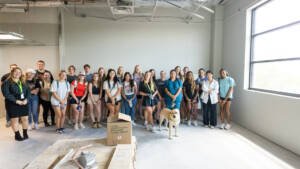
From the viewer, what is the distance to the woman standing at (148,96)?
5.23 meters

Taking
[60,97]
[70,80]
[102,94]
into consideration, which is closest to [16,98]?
[60,97]

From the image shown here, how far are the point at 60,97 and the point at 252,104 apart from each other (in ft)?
14.2

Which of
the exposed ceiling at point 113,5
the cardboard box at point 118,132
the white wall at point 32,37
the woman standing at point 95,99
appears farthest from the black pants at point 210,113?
the white wall at point 32,37

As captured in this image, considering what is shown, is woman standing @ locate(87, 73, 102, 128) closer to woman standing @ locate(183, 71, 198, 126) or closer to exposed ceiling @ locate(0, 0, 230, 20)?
exposed ceiling @ locate(0, 0, 230, 20)

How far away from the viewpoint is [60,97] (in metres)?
4.92

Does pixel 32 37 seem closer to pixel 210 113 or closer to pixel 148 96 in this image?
pixel 148 96

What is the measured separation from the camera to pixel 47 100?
537 cm

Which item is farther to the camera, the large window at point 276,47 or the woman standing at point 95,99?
A: the woman standing at point 95,99

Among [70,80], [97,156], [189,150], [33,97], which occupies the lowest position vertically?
[189,150]

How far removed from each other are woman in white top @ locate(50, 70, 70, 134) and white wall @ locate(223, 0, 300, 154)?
166 inches

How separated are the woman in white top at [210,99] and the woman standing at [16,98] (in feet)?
12.9

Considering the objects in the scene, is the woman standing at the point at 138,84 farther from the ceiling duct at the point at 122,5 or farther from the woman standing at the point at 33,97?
the woman standing at the point at 33,97

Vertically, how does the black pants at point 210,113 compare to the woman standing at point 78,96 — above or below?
below

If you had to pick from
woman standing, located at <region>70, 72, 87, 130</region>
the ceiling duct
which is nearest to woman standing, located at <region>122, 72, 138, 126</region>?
woman standing, located at <region>70, 72, 87, 130</region>
